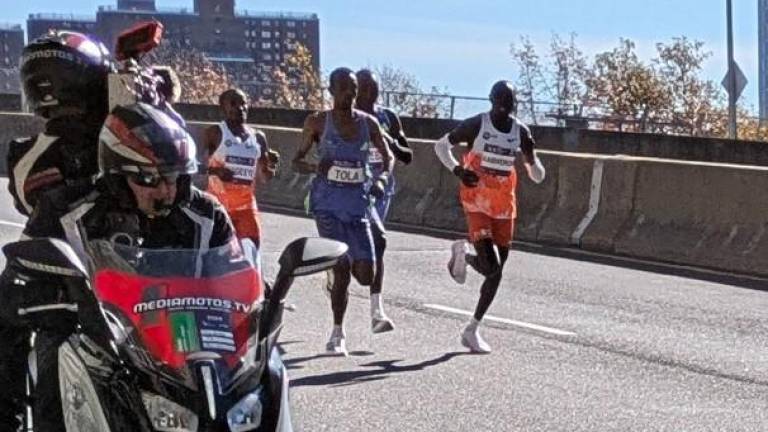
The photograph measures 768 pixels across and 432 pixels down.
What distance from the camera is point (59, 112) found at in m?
5.62

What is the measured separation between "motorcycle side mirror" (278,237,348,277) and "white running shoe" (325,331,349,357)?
5327 millimetres

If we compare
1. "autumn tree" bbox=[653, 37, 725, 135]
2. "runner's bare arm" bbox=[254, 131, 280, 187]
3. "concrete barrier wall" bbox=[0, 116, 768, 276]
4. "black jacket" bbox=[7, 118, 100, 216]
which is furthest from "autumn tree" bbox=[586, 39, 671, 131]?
"black jacket" bbox=[7, 118, 100, 216]

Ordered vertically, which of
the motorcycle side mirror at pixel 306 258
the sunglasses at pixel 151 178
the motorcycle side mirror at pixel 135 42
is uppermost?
the motorcycle side mirror at pixel 135 42

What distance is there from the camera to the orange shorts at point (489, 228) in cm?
1029

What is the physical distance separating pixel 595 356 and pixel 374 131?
198 centimetres

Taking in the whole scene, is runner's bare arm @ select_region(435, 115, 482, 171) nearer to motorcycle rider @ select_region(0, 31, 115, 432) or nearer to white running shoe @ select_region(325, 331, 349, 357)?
white running shoe @ select_region(325, 331, 349, 357)

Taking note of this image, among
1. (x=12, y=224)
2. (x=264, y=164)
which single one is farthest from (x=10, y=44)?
(x=264, y=164)

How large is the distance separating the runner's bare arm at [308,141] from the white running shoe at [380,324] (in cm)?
106

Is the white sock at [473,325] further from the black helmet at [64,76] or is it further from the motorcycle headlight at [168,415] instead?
the motorcycle headlight at [168,415]

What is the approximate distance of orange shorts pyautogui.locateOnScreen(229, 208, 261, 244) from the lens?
36.3 ft

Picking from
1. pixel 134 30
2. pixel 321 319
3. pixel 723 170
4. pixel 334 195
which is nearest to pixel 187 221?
pixel 134 30

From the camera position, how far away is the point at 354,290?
503 inches

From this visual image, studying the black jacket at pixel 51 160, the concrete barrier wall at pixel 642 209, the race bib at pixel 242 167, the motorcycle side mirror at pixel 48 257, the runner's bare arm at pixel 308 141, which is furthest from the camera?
the concrete barrier wall at pixel 642 209

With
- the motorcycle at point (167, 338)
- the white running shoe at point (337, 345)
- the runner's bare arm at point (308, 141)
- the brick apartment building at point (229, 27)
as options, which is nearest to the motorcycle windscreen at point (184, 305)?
the motorcycle at point (167, 338)
